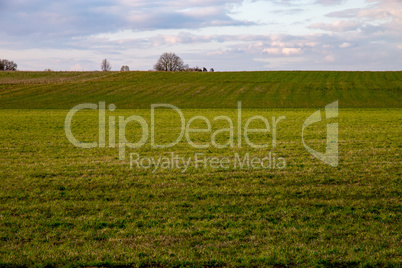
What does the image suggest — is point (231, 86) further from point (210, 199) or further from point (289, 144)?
point (210, 199)

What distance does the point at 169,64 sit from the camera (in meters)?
116

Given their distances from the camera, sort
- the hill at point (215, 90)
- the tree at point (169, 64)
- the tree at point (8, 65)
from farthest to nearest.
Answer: the tree at point (8, 65), the tree at point (169, 64), the hill at point (215, 90)

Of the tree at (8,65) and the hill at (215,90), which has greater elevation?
the tree at (8,65)

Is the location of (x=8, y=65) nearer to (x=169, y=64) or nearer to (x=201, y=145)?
(x=169, y=64)

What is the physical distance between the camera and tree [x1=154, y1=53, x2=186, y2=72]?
11581cm

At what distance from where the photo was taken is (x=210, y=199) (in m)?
9.77

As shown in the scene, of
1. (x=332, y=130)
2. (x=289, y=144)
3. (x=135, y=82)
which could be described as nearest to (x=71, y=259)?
(x=289, y=144)

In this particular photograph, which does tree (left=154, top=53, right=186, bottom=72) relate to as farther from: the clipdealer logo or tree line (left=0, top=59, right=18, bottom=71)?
the clipdealer logo

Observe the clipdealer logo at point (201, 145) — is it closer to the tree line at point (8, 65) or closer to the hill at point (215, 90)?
the hill at point (215, 90)

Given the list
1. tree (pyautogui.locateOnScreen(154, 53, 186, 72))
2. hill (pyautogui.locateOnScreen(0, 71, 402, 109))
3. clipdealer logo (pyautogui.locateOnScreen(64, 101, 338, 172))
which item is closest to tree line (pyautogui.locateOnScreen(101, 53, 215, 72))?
tree (pyautogui.locateOnScreen(154, 53, 186, 72))

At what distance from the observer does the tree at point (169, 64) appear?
115812mm

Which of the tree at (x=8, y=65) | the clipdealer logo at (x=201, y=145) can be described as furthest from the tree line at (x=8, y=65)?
the clipdealer logo at (x=201, y=145)

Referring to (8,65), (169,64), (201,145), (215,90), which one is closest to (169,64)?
(169,64)

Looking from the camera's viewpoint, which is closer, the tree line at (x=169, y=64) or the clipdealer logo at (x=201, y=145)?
the clipdealer logo at (x=201, y=145)
